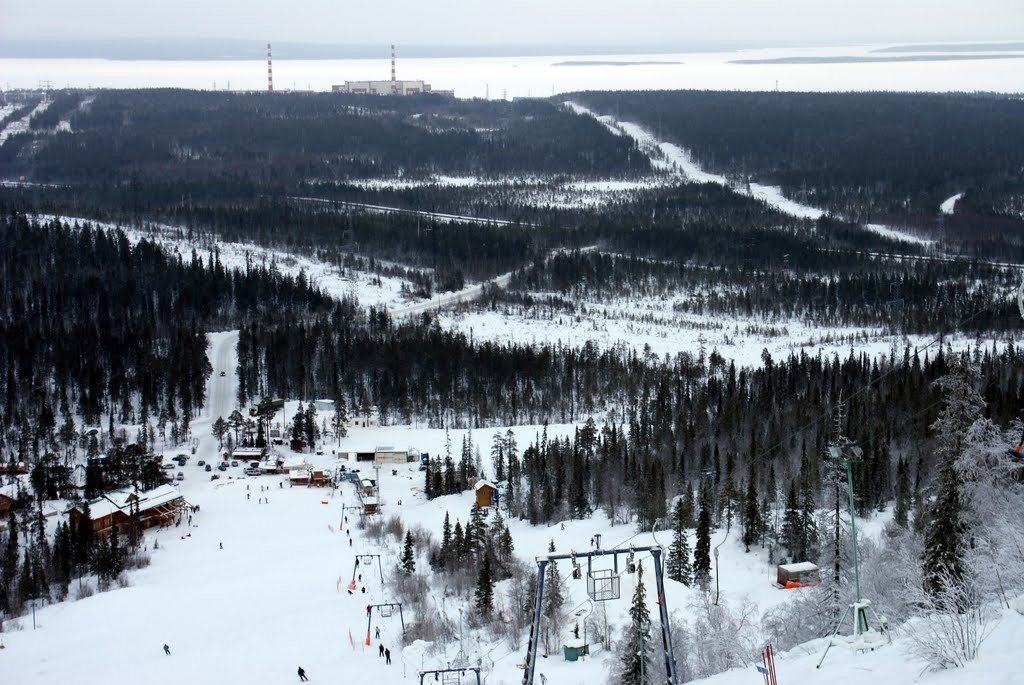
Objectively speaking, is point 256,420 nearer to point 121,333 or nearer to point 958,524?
point 121,333

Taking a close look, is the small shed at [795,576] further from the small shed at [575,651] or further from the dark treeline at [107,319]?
the dark treeline at [107,319]

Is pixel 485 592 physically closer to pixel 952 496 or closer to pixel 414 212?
pixel 952 496

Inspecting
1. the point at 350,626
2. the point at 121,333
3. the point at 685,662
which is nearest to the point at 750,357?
the point at 121,333

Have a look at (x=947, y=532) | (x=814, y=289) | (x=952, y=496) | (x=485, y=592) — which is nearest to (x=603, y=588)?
(x=947, y=532)

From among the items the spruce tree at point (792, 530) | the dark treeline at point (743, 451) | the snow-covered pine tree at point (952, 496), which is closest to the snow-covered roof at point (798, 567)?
the spruce tree at point (792, 530)

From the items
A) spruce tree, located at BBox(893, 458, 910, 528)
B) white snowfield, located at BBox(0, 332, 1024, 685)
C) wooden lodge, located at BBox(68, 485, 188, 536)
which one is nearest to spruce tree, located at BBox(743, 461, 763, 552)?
white snowfield, located at BBox(0, 332, 1024, 685)
